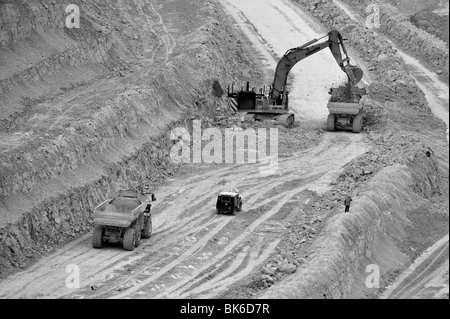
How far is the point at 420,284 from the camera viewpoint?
36.7m

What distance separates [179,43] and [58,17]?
26.6 feet

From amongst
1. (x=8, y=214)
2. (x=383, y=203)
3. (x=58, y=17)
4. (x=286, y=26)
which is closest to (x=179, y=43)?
(x=58, y=17)

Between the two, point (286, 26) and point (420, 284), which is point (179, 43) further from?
point (420, 284)

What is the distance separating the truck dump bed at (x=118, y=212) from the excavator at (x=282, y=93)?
17751 mm

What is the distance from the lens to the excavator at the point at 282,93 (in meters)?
54.5

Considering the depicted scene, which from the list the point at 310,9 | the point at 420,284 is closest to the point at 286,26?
the point at 310,9

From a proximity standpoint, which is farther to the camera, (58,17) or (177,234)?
(58,17)

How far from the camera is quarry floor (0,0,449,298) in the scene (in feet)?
109

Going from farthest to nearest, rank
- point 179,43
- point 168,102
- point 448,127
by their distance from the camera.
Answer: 1. point 179,43
2. point 448,127
3. point 168,102

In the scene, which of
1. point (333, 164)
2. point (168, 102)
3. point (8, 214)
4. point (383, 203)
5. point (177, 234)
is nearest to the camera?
point (8, 214)

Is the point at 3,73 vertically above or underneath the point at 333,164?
above

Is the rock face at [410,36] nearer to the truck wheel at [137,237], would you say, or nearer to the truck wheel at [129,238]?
the truck wheel at [137,237]
